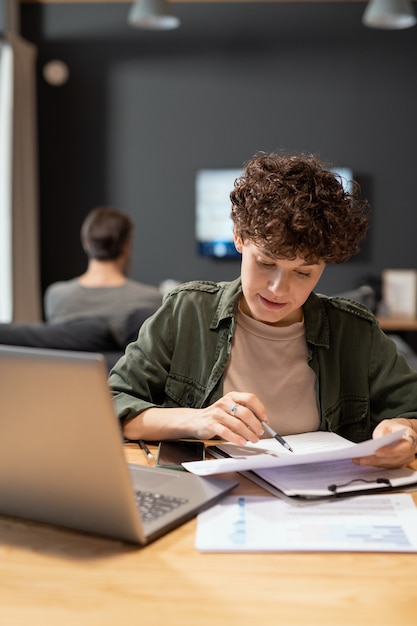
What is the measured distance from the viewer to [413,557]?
1007 millimetres

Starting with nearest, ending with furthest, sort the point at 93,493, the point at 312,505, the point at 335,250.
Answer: the point at 93,493 < the point at 312,505 < the point at 335,250

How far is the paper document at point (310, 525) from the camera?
1.03 meters

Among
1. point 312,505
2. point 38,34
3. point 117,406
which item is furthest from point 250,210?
point 38,34

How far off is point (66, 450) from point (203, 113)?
5.53 meters

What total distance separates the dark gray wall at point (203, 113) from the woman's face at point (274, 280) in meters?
4.71

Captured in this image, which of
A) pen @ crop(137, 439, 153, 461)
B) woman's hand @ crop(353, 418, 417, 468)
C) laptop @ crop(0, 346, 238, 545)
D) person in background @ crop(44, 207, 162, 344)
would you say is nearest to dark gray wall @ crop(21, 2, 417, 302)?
person in background @ crop(44, 207, 162, 344)

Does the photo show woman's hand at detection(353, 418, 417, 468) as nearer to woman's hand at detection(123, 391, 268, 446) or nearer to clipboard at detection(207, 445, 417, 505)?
clipboard at detection(207, 445, 417, 505)

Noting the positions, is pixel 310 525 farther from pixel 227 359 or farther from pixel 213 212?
pixel 213 212

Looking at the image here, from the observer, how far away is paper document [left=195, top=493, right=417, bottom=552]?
3.36ft

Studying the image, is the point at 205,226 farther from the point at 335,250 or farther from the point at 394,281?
the point at 335,250

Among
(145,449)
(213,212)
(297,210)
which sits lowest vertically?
(145,449)

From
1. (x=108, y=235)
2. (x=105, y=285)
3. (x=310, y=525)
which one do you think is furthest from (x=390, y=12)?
(x=310, y=525)

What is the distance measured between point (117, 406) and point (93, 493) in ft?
1.80

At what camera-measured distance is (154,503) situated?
3.74ft
